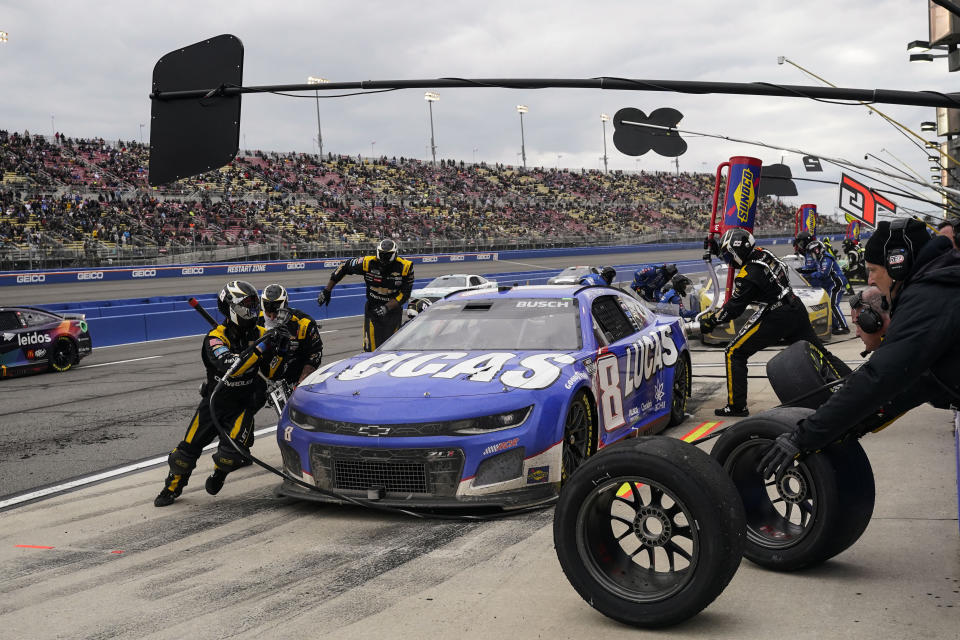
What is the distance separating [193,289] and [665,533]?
32700mm

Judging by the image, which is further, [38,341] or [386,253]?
[38,341]

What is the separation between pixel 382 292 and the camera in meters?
10.8

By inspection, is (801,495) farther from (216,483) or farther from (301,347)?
(301,347)

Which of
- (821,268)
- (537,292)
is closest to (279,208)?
(821,268)

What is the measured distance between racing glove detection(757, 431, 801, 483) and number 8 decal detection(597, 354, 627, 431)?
108 inches

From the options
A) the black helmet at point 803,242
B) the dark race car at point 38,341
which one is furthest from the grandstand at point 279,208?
the black helmet at point 803,242

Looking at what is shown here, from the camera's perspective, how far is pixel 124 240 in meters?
40.0

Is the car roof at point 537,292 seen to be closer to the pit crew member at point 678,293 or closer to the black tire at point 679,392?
the black tire at point 679,392

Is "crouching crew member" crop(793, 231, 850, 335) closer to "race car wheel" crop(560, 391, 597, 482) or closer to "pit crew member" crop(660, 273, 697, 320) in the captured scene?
"pit crew member" crop(660, 273, 697, 320)

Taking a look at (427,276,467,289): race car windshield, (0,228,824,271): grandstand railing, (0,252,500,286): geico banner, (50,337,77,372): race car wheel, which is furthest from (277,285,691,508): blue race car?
(0,228,824,271): grandstand railing

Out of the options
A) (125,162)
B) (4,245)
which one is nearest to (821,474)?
Answer: (4,245)

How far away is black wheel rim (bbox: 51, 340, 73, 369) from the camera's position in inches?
632

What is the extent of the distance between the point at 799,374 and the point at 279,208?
49795 mm

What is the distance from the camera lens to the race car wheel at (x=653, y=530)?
345cm
